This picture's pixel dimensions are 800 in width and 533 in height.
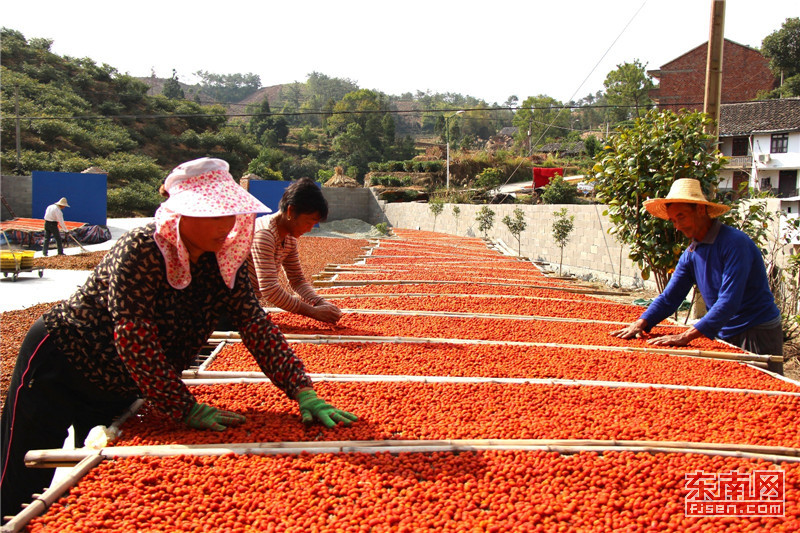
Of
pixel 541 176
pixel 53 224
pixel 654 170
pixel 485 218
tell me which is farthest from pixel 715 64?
pixel 541 176

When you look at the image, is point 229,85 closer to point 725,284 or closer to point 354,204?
point 354,204

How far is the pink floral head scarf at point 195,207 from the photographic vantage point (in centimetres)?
148

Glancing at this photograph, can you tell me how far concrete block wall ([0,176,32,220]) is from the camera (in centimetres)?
1409

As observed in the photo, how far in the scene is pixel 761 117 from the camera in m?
25.8

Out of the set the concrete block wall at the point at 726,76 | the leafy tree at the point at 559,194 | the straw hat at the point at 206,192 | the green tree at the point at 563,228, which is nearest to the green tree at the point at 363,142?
the concrete block wall at the point at 726,76

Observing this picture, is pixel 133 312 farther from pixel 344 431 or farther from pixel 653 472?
pixel 653 472

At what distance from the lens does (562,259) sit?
904 cm

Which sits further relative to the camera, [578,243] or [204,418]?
[578,243]

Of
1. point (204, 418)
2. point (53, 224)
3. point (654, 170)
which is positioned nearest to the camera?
point (204, 418)

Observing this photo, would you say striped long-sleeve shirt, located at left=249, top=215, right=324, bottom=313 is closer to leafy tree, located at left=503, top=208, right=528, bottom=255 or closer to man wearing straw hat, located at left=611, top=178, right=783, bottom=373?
man wearing straw hat, located at left=611, top=178, right=783, bottom=373

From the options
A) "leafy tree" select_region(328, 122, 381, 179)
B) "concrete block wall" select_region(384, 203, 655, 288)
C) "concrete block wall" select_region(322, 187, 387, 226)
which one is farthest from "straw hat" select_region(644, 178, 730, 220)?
"leafy tree" select_region(328, 122, 381, 179)

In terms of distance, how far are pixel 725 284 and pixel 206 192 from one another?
247 centimetres

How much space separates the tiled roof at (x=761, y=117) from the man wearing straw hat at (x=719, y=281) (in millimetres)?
25840

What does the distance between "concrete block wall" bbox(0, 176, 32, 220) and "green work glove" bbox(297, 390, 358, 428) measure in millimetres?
15563
